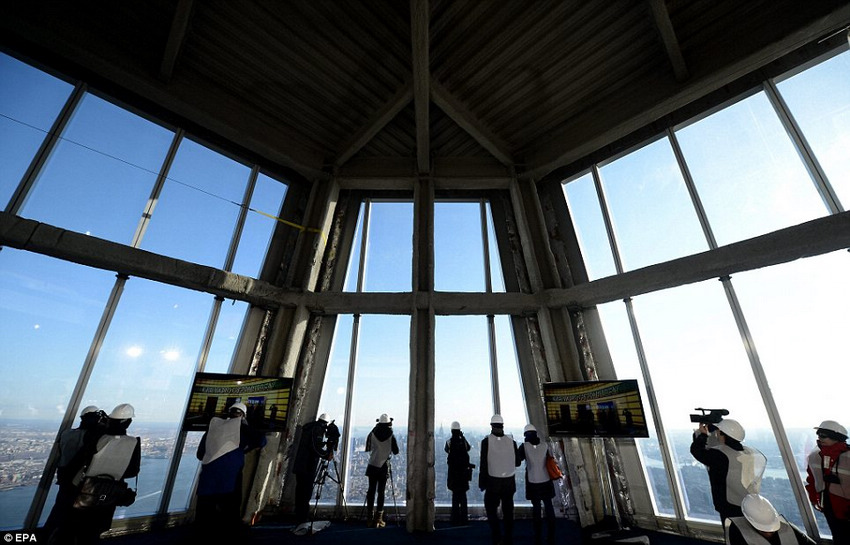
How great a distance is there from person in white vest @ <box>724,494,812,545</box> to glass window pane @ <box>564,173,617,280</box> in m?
5.05

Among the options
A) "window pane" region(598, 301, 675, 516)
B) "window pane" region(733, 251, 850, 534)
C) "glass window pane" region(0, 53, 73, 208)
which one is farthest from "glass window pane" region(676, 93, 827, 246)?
"glass window pane" region(0, 53, 73, 208)

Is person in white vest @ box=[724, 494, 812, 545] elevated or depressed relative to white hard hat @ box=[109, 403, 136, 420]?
depressed

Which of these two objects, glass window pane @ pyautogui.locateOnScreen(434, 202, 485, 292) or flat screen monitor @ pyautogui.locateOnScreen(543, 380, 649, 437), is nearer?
flat screen monitor @ pyautogui.locateOnScreen(543, 380, 649, 437)

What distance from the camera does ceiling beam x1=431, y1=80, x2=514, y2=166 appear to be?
276 inches

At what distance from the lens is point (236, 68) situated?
677 centimetres

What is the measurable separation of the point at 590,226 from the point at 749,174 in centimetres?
273

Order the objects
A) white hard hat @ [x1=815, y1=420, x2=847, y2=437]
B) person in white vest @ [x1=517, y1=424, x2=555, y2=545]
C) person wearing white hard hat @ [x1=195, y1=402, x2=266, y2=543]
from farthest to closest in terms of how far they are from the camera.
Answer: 1. person in white vest @ [x1=517, y1=424, x2=555, y2=545]
2. white hard hat @ [x1=815, y1=420, x2=847, y2=437]
3. person wearing white hard hat @ [x1=195, y1=402, x2=266, y2=543]

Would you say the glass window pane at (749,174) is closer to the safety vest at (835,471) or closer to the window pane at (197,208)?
the safety vest at (835,471)

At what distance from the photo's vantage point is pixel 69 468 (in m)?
3.65

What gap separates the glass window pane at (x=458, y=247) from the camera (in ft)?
25.6

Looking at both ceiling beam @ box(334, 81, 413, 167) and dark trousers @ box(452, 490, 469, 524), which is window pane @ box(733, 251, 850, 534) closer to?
dark trousers @ box(452, 490, 469, 524)

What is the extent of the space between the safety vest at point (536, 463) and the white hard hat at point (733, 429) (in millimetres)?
2154

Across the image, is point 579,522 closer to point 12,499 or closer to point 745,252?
point 745,252

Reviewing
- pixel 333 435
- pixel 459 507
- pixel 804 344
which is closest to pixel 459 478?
pixel 459 507
